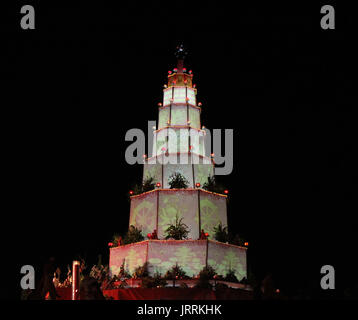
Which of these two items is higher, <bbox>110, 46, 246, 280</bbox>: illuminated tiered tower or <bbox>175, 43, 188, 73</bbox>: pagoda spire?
<bbox>175, 43, 188, 73</bbox>: pagoda spire

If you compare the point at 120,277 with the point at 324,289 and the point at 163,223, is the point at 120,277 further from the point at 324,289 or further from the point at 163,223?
the point at 324,289

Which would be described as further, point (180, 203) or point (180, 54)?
point (180, 54)

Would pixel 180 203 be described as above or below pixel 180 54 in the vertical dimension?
below

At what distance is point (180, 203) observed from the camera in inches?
1183

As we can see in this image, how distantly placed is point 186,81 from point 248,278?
40.0 feet

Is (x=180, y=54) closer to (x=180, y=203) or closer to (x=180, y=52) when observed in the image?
(x=180, y=52)

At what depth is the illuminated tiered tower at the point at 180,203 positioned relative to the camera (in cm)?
2856

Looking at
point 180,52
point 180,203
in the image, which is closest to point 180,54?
point 180,52

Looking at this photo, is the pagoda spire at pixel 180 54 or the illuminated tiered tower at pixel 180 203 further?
the pagoda spire at pixel 180 54

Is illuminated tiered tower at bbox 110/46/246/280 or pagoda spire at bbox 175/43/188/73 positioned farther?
pagoda spire at bbox 175/43/188/73

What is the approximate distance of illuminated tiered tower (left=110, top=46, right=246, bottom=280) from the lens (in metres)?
28.6

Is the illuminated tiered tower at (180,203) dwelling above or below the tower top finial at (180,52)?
below
